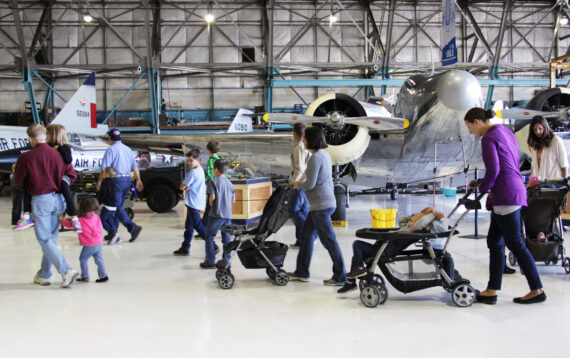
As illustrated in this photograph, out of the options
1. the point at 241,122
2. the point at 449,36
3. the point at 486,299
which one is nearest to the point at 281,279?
the point at 486,299

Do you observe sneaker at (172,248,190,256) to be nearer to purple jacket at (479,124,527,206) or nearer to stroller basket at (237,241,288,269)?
stroller basket at (237,241,288,269)

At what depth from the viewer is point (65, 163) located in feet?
15.3

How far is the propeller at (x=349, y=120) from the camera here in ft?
26.8

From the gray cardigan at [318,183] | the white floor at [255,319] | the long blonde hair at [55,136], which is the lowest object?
the white floor at [255,319]

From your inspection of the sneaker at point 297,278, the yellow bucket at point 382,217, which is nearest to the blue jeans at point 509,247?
the sneaker at point 297,278

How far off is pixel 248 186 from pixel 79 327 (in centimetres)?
528

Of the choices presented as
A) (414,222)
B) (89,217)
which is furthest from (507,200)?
(89,217)

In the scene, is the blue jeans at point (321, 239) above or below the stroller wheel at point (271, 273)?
above

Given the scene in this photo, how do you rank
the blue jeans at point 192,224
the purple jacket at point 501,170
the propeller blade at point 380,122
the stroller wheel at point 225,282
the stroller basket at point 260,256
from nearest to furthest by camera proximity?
the purple jacket at point 501,170, the stroller wheel at point 225,282, the stroller basket at point 260,256, the blue jeans at point 192,224, the propeller blade at point 380,122

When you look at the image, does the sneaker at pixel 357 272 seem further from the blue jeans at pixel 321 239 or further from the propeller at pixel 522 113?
the propeller at pixel 522 113

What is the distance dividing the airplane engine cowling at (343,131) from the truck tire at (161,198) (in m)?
5.14

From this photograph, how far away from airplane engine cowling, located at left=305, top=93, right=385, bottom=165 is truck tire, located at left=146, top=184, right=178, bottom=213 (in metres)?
5.14

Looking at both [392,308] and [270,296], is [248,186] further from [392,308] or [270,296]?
[392,308]

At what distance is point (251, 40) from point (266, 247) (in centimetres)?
2173
